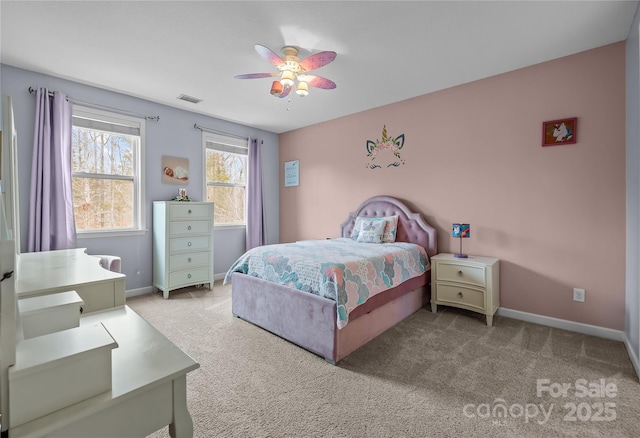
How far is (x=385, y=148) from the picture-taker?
4.13m

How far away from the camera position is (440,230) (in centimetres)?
363

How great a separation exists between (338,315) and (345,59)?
2.27m

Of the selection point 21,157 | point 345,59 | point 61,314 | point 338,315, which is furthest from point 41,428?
point 21,157

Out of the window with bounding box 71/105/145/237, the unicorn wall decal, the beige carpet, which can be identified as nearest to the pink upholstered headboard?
the unicorn wall decal

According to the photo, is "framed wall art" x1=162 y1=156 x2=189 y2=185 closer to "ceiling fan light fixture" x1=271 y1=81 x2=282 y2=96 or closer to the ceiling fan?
the ceiling fan

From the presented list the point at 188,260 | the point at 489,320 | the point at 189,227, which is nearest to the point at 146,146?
the point at 189,227

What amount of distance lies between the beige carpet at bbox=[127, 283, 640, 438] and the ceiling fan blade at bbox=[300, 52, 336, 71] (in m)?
2.31

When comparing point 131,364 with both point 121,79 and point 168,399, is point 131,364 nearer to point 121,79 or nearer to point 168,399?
point 168,399

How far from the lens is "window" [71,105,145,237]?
3.54m

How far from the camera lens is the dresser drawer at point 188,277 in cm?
385

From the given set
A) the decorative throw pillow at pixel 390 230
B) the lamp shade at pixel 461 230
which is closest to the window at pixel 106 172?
the decorative throw pillow at pixel 390 230

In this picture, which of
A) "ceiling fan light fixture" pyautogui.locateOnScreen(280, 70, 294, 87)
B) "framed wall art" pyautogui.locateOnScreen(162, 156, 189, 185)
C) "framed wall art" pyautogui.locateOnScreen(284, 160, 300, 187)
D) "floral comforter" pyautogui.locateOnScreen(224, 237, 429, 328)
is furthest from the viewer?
"framed wall art" pyautogui.locateOnScreen(284, 160, 300, 187)

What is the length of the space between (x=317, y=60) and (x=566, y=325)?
3233 mm

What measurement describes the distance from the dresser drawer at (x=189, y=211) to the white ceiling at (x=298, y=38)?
1398 mm
